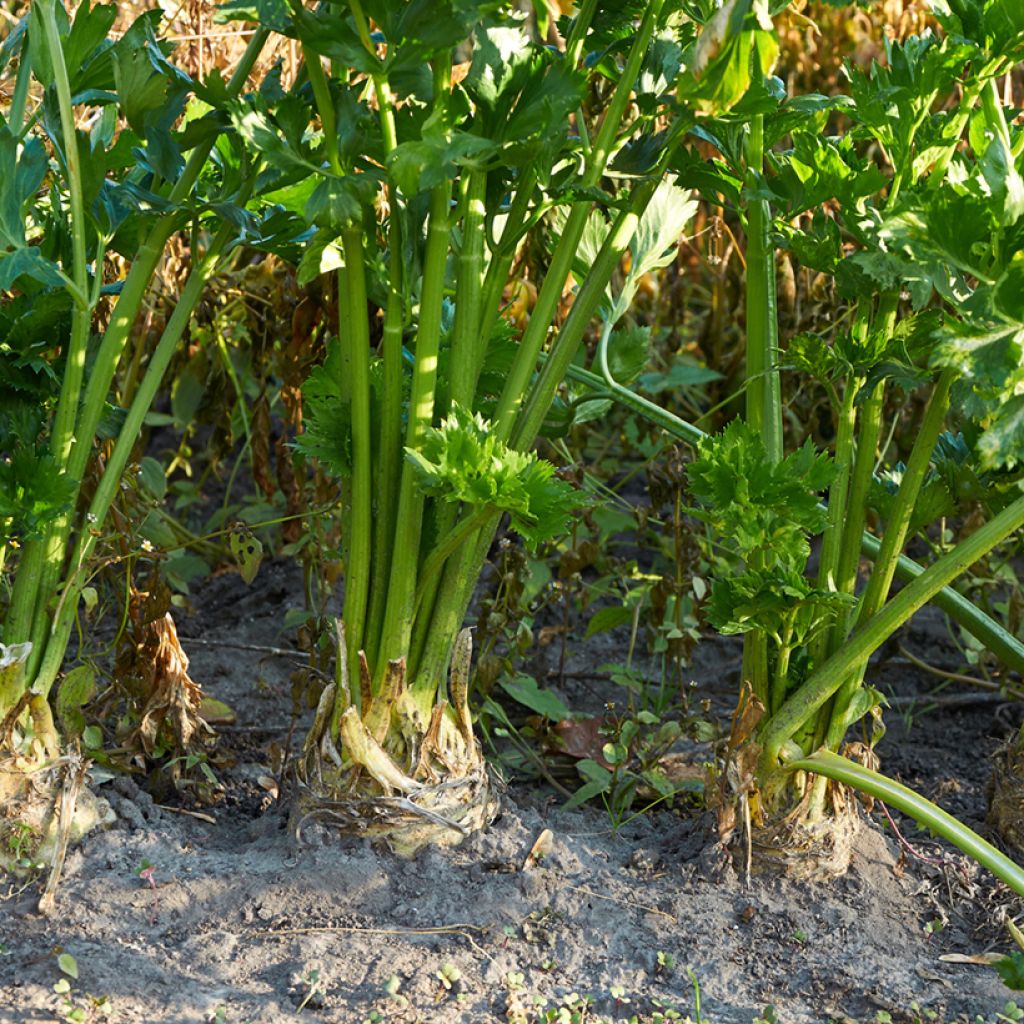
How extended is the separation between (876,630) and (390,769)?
67cm

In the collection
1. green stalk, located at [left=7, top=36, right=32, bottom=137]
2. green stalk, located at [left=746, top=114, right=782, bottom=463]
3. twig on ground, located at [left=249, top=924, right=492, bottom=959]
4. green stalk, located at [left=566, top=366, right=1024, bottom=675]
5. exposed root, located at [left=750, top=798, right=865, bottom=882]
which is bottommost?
twig on ground, located at [left=249, top=924, right=492, bottom=959]

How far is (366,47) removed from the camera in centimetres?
157

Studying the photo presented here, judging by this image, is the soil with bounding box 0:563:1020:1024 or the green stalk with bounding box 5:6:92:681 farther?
the green stalk with bounding box 5:6:92:681

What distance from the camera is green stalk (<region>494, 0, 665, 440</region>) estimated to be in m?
1.70

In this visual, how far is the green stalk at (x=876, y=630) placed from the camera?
5.37ft

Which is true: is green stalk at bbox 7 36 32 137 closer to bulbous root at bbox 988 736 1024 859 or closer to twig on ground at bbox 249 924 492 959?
twig on ground at bbox 249 924 492 959

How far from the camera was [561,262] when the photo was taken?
70.3 inches

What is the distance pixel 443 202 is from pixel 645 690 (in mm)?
1203

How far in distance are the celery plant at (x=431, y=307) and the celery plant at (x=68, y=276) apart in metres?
0.14

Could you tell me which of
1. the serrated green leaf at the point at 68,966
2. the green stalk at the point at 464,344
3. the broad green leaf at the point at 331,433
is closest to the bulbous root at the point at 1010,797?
the green stalk at the point at 464,344

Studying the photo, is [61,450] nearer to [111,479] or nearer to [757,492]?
[111,479]

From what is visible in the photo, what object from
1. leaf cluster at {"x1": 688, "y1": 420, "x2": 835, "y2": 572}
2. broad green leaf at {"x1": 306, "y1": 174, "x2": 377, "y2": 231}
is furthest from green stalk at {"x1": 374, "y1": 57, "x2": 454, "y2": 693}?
leaf cluster at {"x1": 688, "y1": 420, "x2": 835, "y2": 572}

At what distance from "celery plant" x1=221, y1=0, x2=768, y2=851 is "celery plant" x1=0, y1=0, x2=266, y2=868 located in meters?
0.14

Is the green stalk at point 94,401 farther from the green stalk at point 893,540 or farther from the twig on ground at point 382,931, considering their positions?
the green stalk at point 893,540
